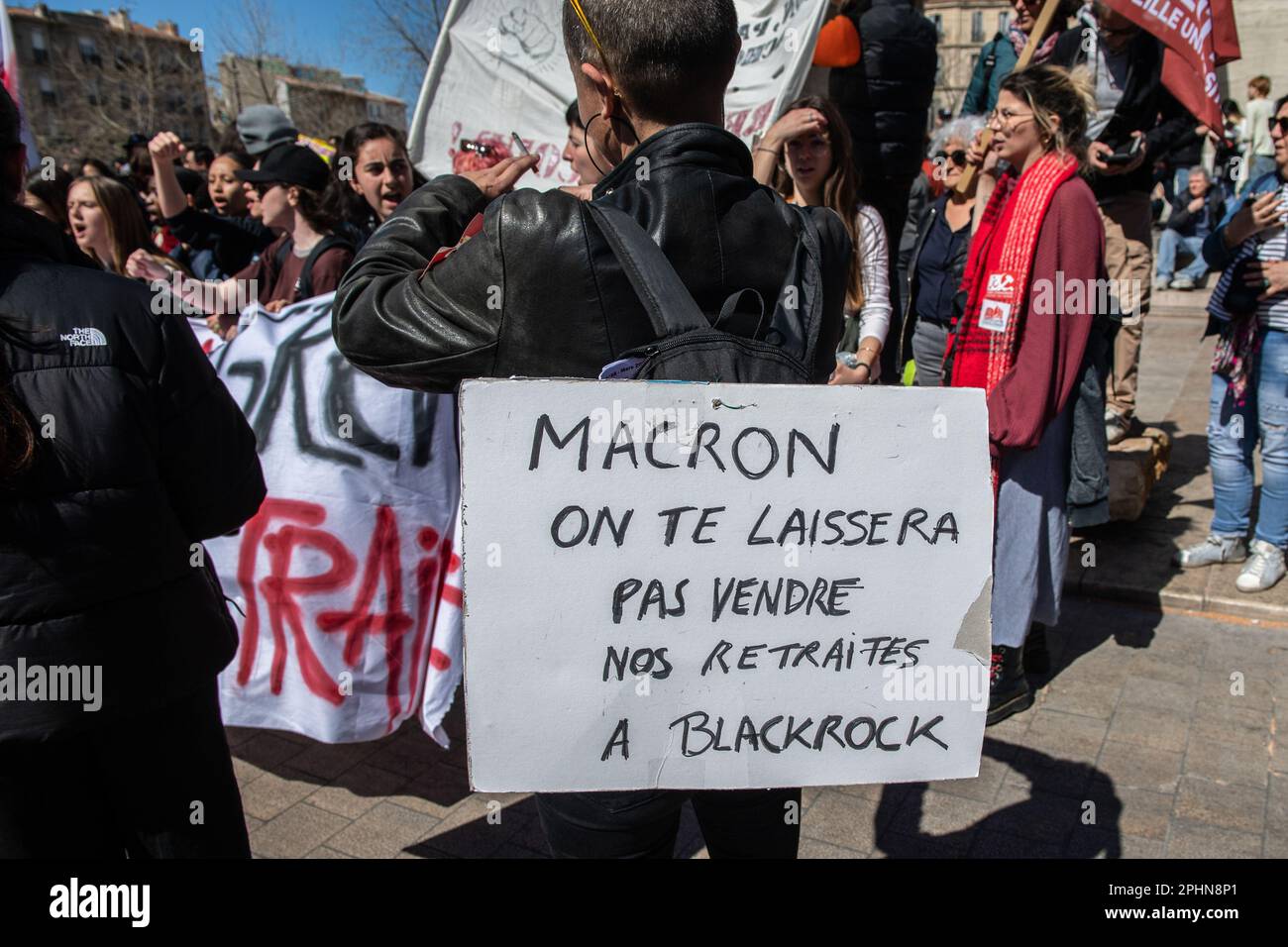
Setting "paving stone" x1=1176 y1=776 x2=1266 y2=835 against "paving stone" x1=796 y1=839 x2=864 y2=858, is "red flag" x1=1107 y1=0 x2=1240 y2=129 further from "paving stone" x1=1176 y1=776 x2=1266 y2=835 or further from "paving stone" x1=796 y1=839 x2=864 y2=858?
"paving stone" x1=796 y1=839 x2=864 y2=858

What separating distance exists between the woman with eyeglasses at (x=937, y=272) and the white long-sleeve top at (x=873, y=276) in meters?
0.44

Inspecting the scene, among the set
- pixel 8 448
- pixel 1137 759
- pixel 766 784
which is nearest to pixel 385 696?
pixel 8 448

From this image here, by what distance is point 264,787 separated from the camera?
323 centimetres

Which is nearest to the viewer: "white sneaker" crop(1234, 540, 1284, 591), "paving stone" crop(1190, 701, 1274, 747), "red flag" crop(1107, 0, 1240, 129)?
"paving stone" crop(1190, 701, 1274, 747)

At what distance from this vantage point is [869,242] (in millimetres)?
4117

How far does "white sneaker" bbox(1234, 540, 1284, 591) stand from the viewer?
4320 millimetres

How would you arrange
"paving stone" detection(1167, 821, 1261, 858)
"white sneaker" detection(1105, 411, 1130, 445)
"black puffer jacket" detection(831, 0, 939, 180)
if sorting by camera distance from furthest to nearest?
"white sneaker" detection(1105, 411, 1130, 445) → "black puffer jacket" detection(831, 0, 939, 180) → "paving stone" detection(1167, 821, 1261, 858)

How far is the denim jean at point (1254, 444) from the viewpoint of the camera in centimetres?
424

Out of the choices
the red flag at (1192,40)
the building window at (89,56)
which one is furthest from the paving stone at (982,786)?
the building window at (89,56)

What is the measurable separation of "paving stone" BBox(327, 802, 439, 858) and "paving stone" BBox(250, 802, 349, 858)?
0.05 m

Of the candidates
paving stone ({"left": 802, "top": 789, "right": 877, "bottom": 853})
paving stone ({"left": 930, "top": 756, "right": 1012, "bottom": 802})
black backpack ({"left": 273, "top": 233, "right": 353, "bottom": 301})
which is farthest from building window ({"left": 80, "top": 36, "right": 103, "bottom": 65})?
paving stone ({"left": 930, "top": 756, "right": 1012, "bottom": 802})

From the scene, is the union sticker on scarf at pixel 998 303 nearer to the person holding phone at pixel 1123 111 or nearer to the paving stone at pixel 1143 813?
the paving stone at pixel 1143 813

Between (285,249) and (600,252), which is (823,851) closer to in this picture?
(600,252)
